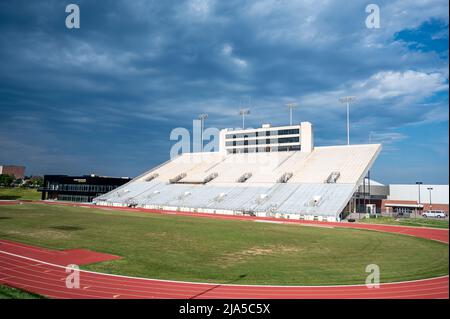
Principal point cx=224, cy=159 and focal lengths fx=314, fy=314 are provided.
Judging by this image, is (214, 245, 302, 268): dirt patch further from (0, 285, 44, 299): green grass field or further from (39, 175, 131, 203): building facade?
(39, 175, 131, 203): building facade

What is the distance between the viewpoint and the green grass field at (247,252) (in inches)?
688

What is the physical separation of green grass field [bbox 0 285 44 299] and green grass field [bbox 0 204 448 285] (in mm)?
4471

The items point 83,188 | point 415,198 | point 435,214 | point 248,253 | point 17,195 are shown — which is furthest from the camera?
point 17,195

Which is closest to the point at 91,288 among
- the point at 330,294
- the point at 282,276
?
the point at 282,276

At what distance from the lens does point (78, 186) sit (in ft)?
286

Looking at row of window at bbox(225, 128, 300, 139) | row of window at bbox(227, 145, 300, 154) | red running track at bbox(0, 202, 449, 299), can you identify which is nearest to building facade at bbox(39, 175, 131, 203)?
row of window at bbox(227, 145, 300, 154)

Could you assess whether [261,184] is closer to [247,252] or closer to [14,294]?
[247,252]

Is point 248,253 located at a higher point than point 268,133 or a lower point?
lower

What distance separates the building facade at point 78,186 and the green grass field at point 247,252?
163 ft

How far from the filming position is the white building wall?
207 feet

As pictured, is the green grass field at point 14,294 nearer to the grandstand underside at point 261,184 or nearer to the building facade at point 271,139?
the grandstand underside at point 261,184

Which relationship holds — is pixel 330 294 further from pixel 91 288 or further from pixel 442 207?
pixel 442 207

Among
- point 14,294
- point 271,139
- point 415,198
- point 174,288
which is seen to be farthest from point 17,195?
point 415,198

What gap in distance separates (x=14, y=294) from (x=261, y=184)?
5328 centimetres
